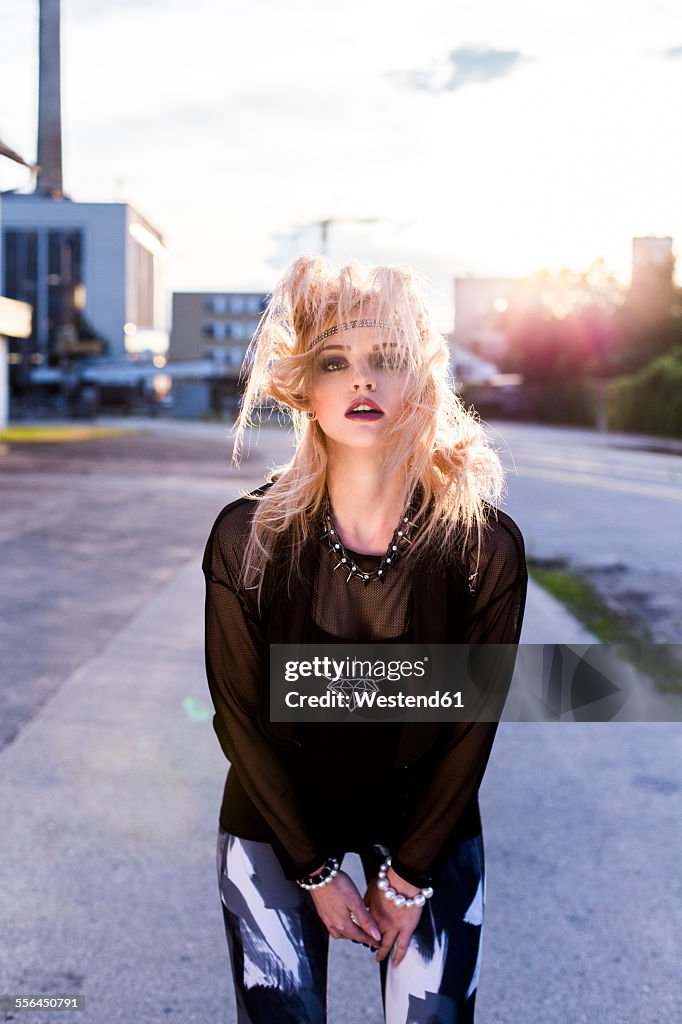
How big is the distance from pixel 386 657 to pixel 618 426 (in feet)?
141

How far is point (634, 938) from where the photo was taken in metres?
3.17

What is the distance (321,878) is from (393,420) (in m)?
0.81

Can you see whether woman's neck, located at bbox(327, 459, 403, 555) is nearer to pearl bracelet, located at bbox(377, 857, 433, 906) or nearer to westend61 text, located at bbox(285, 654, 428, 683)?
westend61 text, located at bbox(285, 654, 428, 683)

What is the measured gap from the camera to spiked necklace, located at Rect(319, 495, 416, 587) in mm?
1879

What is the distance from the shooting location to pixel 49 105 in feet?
27.6

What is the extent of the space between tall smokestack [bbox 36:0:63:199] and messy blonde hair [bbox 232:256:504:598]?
3.68 metres

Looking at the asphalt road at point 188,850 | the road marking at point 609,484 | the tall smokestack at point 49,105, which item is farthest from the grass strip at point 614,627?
the road marking at point 609,484

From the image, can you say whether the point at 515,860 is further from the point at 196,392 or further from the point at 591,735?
the point at 196,392

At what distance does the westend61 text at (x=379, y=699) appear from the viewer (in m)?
1.86

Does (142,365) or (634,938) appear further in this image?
(142,365)

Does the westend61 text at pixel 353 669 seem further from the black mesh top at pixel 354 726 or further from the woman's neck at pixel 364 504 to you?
the woman's neck at pixel 364 504

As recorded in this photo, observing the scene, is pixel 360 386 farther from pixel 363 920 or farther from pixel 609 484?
pixel 609 484

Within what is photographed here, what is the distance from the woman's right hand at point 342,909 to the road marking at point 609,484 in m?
15.8

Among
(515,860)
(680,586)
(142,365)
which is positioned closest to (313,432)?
(515,860)
